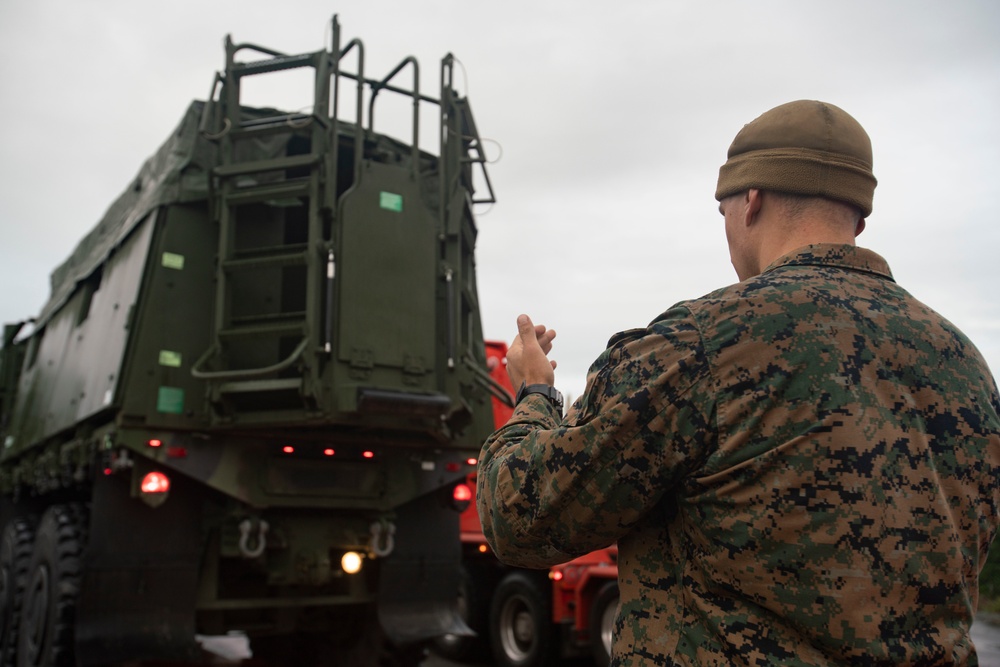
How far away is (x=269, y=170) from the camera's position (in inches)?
241

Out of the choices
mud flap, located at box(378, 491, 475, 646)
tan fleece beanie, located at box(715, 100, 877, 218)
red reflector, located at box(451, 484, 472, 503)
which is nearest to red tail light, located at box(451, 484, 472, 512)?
red reflector, located at box(451, 484, 472, 503)

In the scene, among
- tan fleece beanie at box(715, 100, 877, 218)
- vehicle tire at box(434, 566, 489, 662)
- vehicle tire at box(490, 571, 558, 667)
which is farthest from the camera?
vehicle tire at box(434, 566, 489, 662)

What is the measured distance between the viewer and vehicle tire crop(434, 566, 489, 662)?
1027 centimetres

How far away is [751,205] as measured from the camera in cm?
178

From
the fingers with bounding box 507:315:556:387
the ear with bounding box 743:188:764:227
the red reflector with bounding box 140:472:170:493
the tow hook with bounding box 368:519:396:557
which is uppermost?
the red reflector with bounding box 140:472:170:493

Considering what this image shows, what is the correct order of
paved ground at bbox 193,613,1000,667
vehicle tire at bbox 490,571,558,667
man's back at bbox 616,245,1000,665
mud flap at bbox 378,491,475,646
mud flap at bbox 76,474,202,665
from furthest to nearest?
vehicle tire at bbox 490,571,558,667 → paved ground at bbox 193,613,1000,667 → mud flap at bbox 378,491,475,646 → mud flap at bbox 76,474,202,665 → man's back at bbox 616,245,1000,665

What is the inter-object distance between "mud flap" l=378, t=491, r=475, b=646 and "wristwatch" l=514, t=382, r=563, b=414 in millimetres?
5183

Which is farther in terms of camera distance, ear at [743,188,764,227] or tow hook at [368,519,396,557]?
tow hook at [368,519,396,557]

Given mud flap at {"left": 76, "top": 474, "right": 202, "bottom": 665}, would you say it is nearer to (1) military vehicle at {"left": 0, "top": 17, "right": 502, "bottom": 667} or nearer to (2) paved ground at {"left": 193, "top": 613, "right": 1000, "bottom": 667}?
(1) military vehicle at {"left": 0, "top": 17, "right": 502, "bottom": 667}

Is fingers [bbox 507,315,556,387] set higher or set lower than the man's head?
lower

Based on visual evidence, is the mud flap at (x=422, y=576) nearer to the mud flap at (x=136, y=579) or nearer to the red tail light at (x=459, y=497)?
the red tail light at (x=459, y=497)

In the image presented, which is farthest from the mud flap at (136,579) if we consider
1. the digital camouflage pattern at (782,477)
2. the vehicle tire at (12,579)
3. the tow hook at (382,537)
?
the digital camouflage pattern at (782,477)

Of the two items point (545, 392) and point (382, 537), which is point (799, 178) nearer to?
point (545, 392)

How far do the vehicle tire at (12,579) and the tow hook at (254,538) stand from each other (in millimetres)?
2058
